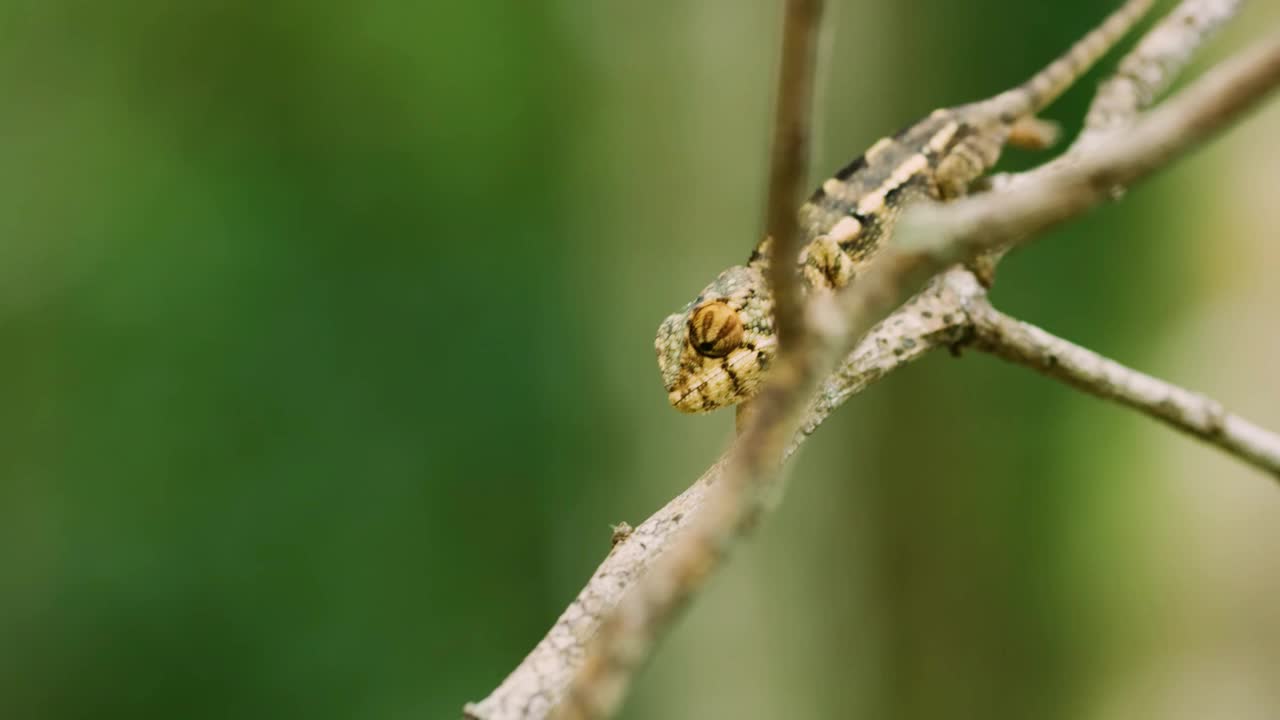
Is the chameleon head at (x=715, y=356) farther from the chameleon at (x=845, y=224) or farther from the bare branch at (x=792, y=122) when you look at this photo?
the bare branch at (x=792, y=122)

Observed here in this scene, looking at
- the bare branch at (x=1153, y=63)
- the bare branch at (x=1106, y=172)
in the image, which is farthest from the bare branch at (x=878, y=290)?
the bare branch at (x=1153, y=63)

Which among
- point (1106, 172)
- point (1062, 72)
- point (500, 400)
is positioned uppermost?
point (500, 400)

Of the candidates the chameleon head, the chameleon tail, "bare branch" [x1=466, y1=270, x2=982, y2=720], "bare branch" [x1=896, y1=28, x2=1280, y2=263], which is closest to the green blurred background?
the chameleon tail

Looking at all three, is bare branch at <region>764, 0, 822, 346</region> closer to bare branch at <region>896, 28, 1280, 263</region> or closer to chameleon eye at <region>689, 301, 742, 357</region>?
bare branch at <region>896, 28, 1280, 263</region>

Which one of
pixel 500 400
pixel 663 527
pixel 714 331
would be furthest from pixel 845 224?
pixel 500 400

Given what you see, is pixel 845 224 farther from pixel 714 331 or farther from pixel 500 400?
pixel 500 400

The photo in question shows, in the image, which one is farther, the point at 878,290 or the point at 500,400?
the point at 500,400

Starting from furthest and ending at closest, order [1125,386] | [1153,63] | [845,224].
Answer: [845,224] → [1153,63] → [1125,386]

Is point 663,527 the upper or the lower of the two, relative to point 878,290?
upper
